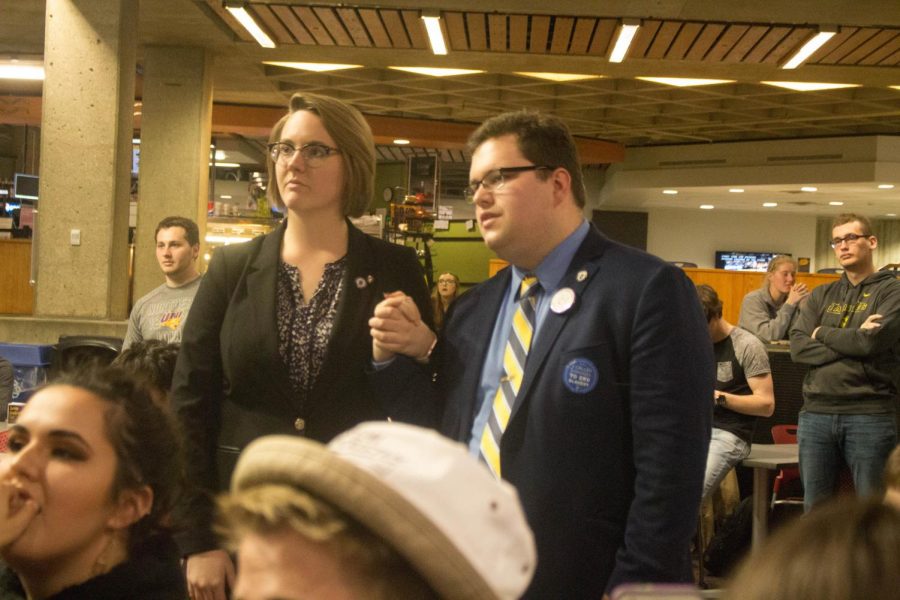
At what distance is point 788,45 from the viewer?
9.38 meters

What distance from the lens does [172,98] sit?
34.0ft

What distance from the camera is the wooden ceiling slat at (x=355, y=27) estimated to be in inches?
345

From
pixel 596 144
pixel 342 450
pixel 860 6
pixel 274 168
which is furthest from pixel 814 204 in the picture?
pixel 342 450

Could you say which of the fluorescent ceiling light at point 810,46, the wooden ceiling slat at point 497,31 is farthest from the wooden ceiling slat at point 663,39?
the wooden ceiling slat at point 497,31

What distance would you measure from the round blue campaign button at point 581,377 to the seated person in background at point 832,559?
Answer: 40.9 inches

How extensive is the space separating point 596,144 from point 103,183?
10.5 meters

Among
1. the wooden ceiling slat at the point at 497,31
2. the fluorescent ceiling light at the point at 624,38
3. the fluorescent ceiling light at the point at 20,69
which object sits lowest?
the fluorescent ceiling light at the point at 20,69

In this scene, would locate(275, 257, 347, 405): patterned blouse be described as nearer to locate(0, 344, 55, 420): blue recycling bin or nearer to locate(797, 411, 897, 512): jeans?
locate(797, 411, 897, 512): jeans

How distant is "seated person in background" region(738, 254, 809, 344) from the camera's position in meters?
7.78

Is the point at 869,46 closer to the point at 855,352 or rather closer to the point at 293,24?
the point at 293,24

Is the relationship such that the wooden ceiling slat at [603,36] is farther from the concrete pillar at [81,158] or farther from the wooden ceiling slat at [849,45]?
the concrete pillar at [81,158]

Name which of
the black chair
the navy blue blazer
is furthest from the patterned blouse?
the black chair

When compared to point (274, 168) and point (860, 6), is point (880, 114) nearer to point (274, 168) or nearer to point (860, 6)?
point (860, 6)

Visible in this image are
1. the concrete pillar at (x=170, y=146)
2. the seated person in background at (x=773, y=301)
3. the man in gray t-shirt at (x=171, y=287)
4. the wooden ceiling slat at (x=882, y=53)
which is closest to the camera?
the man in gray t-shirt at (x=171, y=287)
